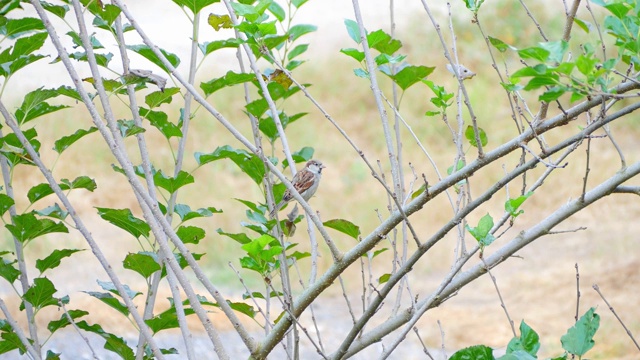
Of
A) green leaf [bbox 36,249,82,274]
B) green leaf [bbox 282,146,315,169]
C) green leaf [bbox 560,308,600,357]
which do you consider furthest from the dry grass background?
green leaf [bbox 560,308,600,357]

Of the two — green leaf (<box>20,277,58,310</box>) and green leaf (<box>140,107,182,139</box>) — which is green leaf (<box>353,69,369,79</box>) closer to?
green leaf (<box>140,107,182,139</box>)

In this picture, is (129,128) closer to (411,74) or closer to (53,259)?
(53,259)

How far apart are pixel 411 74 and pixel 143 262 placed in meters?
0.45

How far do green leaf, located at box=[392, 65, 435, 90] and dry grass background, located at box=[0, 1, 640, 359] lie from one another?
2235mm

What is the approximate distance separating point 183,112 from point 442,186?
56 centimetres

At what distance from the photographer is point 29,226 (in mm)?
1141

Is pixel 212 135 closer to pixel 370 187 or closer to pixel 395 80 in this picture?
pixel 370 187

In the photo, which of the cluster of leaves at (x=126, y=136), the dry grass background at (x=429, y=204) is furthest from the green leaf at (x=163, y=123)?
the dry grass background at (x=429, y=204)

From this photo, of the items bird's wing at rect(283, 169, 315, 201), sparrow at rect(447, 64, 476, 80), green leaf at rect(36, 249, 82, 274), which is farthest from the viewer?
bird's wing at rect(283, 169, 315, 201)

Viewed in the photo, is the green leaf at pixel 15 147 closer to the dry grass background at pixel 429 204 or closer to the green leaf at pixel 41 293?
the green leaf at pixel 41 293

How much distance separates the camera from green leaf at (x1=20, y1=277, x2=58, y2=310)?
1133 millimetres

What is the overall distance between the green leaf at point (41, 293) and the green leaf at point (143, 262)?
14cm

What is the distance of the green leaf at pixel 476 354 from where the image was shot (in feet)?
1.98

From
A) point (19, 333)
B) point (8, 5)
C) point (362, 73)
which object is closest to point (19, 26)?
point (8, 5)
